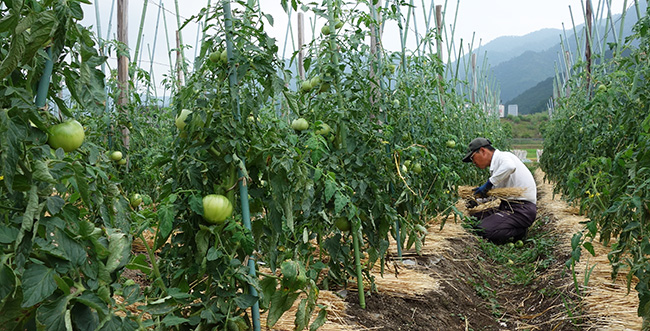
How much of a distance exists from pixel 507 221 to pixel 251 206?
13.2 feet

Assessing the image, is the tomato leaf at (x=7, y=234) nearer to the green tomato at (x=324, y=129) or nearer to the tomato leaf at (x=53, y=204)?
the tomato leaf at (x=53, y=204)

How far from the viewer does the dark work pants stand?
5.05m

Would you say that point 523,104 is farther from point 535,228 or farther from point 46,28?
point 46,28

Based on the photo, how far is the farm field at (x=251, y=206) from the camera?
35.8 inches

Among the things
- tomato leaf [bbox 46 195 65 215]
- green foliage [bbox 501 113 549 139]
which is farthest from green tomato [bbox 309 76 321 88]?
Result: green foliage [bbox 501 113 549 139]

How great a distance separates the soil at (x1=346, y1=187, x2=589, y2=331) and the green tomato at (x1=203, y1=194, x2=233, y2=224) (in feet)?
3.80

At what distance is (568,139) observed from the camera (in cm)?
618

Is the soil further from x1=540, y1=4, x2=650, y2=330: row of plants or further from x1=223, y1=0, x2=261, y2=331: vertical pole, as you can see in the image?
x1=223, y1=0, x2=261, y2=331: vertical pole

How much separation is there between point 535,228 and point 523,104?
51.0m

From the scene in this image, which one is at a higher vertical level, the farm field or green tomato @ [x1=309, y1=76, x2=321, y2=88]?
green tomato @ [x1=309, y1=76, x2=321, y2=88]

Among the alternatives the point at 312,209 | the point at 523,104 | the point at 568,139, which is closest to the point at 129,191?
the point at 312,209

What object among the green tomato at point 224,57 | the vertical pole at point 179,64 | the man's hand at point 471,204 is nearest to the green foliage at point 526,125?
the man's hand at point 471,204

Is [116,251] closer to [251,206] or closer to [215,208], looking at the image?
[215,208]

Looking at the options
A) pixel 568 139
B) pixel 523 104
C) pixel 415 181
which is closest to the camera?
pixel 415 181
